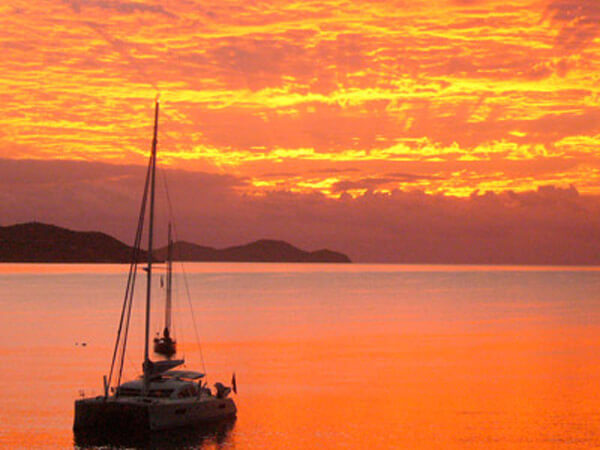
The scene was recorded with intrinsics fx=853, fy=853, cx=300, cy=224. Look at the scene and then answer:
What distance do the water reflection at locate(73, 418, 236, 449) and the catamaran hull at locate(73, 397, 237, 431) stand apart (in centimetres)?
35

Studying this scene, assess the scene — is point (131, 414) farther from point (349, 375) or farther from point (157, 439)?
point (349, 375)

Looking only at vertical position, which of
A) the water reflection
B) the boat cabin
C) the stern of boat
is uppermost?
the boat cabin

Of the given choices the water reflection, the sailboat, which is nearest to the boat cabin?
the sailboat

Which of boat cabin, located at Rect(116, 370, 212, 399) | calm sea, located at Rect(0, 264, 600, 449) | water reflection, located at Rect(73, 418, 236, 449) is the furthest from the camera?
calm sea, located at Rect(0, 264, 600, 449)

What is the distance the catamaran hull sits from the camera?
42.2 metres

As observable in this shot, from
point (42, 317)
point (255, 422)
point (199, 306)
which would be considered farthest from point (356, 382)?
point (199, 306)

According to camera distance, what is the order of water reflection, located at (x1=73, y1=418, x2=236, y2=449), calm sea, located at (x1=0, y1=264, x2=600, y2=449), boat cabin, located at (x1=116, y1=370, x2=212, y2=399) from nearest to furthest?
water reflection, located at (x1=73, y1=418, x2=236, y2=449) → boat cabin, located at (x1=116, y1=370, x2=212, y2=399) → calm sea, located at (x1=0, y1=264, x2=600, y2=449)

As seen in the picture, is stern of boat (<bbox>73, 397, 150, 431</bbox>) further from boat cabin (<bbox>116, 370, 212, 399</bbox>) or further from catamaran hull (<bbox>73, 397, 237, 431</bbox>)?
boat cabin (<bbox>116, 370, 212, 399</bbox>)

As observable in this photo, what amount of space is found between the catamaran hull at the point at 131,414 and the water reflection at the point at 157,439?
349 millimetres

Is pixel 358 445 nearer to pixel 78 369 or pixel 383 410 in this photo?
pixel 383 410

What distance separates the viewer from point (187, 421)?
44.2m

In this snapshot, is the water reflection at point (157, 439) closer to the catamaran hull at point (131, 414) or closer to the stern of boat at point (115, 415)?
the catamaran hull at point (131, 414)

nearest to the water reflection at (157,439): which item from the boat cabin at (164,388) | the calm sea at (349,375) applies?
the calm sea at (349,375)

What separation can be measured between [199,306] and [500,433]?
112124mm
